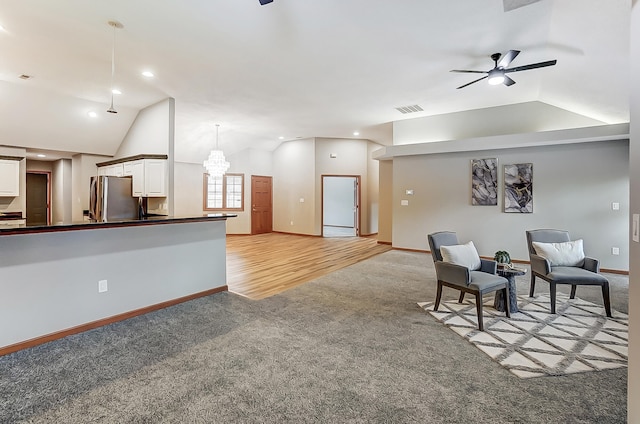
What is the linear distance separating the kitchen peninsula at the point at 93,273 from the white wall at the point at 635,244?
3919 mm

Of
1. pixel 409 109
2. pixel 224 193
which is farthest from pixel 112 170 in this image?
pixel 409 109

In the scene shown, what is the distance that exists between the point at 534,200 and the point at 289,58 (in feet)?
17.7

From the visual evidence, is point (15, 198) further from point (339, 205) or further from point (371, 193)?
point (339, 205)

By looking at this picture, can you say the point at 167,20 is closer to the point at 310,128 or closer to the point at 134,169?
the point at 134,169

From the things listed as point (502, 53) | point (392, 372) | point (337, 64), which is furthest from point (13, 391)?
point (502, 53)

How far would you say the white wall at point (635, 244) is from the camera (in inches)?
52.6

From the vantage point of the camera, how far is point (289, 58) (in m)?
4.20

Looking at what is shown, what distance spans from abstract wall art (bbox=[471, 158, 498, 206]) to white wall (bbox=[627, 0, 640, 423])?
5.44 metres

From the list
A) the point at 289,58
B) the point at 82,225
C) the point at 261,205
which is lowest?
the point at 82,225

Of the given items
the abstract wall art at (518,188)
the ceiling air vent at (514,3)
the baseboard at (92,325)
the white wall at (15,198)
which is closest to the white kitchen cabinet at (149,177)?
the white wall at (15,198)

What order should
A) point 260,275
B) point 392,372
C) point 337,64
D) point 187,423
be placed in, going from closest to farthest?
point 187,423 → point 392,372 → point 337,64 → point 260,275

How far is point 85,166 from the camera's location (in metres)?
7.23

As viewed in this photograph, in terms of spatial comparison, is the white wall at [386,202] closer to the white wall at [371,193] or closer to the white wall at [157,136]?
the white wall at [371,193]

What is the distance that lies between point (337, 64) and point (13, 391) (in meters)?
4.69
